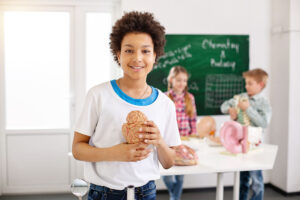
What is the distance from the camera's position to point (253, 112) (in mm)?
2643

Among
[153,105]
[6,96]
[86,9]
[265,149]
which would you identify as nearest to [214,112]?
[265,149]

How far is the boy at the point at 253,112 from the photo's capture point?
2.56 m

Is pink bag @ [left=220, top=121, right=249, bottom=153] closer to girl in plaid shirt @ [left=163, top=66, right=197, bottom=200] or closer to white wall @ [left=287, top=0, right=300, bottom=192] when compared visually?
girl in plaid shirt @ [left=163, top=66, right=197, bottom=200]

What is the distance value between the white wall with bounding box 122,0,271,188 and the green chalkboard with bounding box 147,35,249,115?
0.32 ft

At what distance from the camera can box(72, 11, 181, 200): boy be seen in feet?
3.51

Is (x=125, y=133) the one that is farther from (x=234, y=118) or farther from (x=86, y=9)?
(x=86, y=9)

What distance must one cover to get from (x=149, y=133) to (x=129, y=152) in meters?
0.09

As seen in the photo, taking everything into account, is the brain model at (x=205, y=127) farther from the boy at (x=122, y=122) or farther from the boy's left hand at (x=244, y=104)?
the boy at (x=122, y=122)

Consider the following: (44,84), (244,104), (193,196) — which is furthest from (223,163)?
(44,84)

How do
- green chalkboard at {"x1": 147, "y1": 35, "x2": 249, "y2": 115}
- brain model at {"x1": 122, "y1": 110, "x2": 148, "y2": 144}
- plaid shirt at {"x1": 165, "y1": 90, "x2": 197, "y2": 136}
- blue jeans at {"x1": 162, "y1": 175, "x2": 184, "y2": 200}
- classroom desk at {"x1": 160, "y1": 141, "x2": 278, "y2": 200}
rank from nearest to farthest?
brain model at {"x1": 122, "y1": 110, "x2": 148, "y2": 144}, classroom desk at {"x1": 160, "y1": 141, "x2": 278, "y2": 200}, blue jeans at {"x1": 162, "y1": 175, "x2": 184, "y2": 200}, plaid shirt at {"x1": 165, "y1": 90, "x2": 197, "y2": 136}, green chalkboard at {"x1": 147, "y1": 35, "x2": 249, "y2": 115}

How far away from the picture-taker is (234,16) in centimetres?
385

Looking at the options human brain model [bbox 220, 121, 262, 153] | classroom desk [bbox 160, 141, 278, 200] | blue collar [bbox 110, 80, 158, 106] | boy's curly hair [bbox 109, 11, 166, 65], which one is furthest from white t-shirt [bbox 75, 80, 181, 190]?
human brain model [bbox 220, 121, 262, 153]

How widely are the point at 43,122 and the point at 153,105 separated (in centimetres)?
298

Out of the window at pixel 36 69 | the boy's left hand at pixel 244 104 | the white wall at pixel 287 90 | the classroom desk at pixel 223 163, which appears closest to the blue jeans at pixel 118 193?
the classroom desk at pixel 223 163
